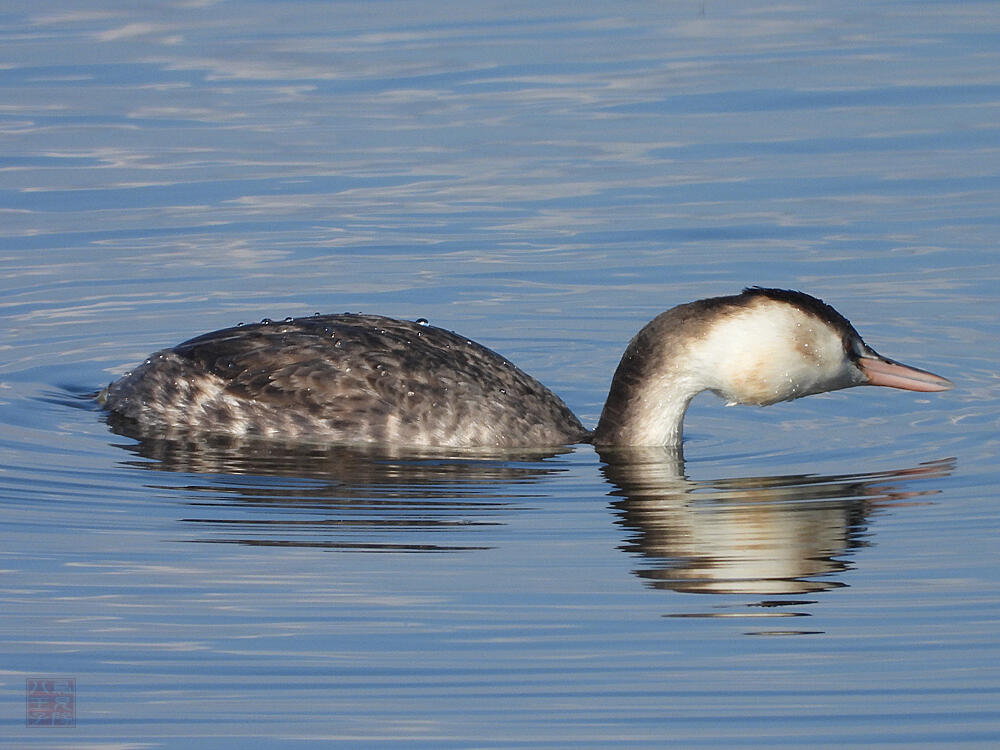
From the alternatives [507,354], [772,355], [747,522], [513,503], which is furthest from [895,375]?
[507,354]

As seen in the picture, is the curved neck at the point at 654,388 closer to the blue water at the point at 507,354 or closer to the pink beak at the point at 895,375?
the blue water at the point at 507,354

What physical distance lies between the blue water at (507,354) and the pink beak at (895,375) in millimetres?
277

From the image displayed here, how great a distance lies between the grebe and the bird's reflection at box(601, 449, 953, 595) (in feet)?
1.50

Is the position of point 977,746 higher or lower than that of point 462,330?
lower

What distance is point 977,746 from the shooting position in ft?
23.5

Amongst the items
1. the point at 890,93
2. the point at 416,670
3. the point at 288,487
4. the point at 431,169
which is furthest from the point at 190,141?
the point at 416,670

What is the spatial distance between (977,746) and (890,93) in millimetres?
11614

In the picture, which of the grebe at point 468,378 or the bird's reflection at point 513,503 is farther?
the grebe at point 468,378

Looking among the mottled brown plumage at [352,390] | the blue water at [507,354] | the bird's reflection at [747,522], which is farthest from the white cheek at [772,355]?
the mottled brown plumage at [352,390]

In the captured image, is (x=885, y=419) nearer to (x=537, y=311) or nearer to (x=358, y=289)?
(x=537, y=311)

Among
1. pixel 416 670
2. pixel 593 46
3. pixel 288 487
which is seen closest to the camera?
pixel 416 670

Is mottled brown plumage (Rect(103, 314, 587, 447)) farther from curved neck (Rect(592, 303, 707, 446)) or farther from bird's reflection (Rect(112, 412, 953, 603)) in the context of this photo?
curved neck (Rect(592, 303, 707, 446))

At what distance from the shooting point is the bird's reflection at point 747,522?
356 inches

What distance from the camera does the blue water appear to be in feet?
25.5
